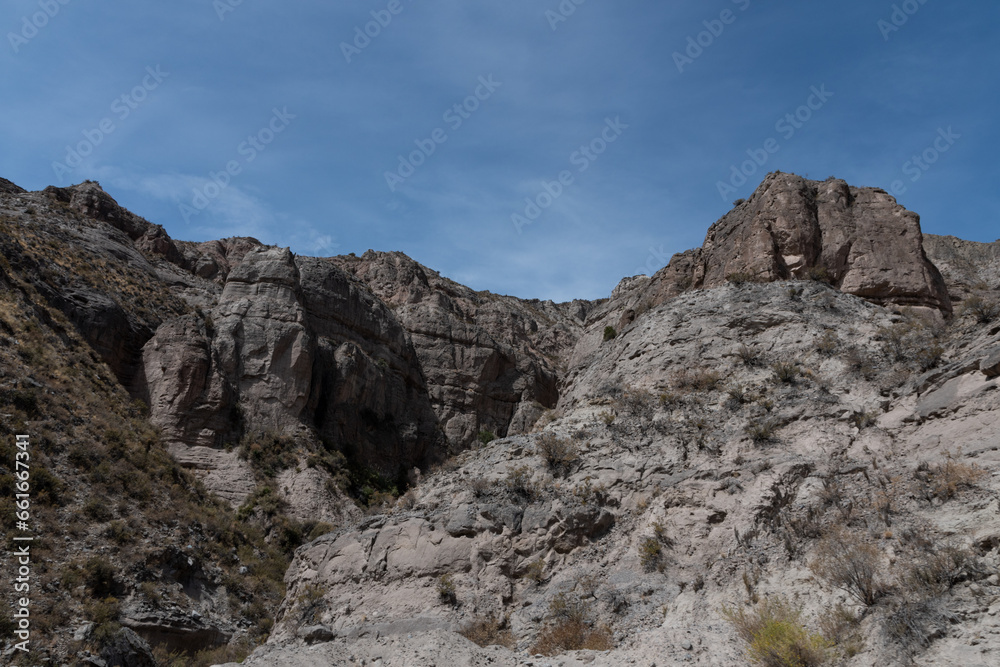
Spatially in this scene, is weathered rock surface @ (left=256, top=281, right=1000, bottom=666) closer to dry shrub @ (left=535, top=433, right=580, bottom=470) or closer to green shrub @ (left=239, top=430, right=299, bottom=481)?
dry shrub @ (left=535, top=433, right=580, bottom=470)

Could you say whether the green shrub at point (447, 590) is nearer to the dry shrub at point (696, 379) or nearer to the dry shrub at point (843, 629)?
the dry shrub at point (843, 629)

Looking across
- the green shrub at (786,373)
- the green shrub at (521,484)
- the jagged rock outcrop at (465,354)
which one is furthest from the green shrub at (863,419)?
the jagged rock outcrop at (465,354)

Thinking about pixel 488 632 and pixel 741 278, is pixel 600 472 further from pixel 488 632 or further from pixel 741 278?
pixel 741 278

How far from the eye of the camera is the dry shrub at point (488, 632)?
36.7 feet

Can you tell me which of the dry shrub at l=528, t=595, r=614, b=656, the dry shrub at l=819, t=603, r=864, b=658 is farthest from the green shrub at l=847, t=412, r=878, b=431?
the dry shrub at l=528, t=595, r=614, b=656

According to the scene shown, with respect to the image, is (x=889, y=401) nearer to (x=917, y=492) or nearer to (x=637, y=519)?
(x=917, y=492)

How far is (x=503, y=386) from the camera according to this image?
4262 cm

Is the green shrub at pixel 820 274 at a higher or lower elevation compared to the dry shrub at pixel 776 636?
higher

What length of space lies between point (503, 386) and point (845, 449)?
31.2 m

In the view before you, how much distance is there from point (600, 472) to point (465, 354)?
29017 mm

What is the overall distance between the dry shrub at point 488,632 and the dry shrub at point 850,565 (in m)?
5.02

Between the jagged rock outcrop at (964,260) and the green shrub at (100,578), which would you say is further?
the jagged rock outcrop at (964,260)

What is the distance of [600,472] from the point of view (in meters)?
13.8

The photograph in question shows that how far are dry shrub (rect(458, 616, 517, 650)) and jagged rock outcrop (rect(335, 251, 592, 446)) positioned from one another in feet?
79.8
